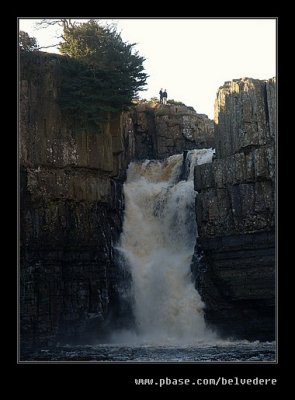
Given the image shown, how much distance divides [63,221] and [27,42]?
33.9ft

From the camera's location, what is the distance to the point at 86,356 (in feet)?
124

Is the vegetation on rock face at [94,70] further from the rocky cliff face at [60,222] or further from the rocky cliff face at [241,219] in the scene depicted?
the rocky cliff face at [241,219]

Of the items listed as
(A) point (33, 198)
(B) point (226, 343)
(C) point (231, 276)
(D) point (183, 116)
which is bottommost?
(B) point (226, 343)

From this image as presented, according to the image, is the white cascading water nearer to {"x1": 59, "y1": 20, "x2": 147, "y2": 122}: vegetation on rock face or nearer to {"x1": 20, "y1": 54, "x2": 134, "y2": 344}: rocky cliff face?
{"x1": 20, "y1": 54, "x2": 134, "y2": 344}: rocky cliff face

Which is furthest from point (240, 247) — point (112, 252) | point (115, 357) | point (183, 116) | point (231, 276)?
point (183, 116)

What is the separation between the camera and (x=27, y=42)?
154 ft

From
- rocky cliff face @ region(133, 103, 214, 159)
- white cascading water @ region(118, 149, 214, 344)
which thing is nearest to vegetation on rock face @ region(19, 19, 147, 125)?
white cascading water @ region(118, 149, 214, 344)

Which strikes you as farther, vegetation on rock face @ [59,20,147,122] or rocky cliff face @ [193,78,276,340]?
vegetation on rock face @ [59,20,147,122]

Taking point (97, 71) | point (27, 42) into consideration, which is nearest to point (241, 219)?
point (97, 71)

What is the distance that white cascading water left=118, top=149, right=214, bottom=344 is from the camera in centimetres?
4534

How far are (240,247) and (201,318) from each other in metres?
4.44

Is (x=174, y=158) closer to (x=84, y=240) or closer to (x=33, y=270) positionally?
(x=84, y=240)

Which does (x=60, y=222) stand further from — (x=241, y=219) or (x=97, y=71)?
(x=241, y=219)

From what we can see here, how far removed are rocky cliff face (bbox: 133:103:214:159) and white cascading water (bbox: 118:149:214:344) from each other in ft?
20.3
